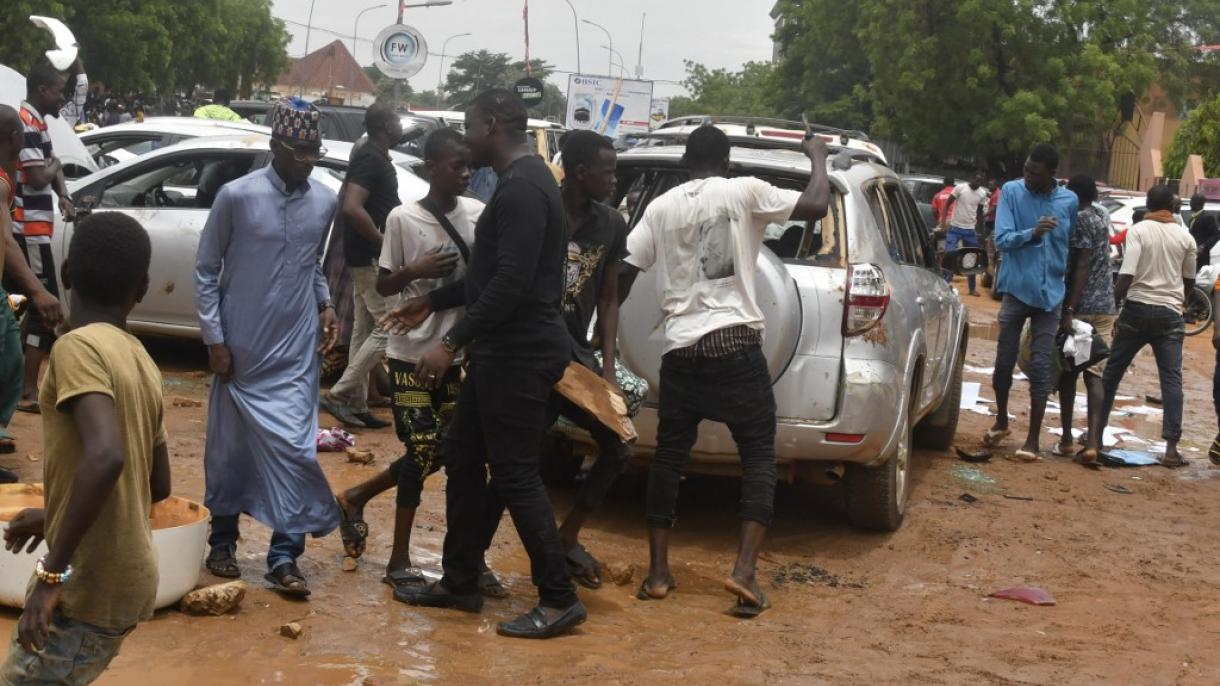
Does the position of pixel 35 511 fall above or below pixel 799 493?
above

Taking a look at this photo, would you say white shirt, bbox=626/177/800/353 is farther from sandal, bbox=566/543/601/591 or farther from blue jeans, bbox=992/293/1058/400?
blue jeans, bbox=992/293/1058/400

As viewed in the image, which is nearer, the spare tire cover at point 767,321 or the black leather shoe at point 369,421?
the spare tire cover at point 767,321

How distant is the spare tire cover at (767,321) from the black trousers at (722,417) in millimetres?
383

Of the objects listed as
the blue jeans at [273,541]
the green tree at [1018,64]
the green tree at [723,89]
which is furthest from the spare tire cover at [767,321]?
the green tree at [723,89]

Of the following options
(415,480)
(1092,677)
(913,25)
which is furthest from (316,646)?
(913,25)

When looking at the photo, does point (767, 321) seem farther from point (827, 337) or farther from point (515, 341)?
point (515, 341)

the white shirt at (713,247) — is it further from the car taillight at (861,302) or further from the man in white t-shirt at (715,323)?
the car taillight at (861,302)

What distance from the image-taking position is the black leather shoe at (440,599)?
5.17m

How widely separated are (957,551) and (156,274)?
528cm

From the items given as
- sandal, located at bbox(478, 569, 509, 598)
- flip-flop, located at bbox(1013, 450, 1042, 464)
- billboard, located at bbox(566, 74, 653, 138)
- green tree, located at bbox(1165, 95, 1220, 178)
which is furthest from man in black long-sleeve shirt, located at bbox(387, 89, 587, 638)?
green tree, located at bbox(1165, 95, 1220, 178)

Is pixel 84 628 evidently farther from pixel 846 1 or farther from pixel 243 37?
pixel 243 37

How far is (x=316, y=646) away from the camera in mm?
4633

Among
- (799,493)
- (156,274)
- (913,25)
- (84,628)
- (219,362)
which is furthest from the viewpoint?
(913,25)

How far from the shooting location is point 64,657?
3037mm
